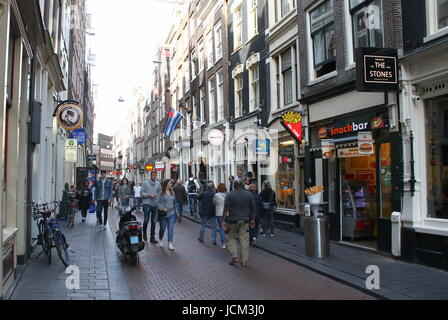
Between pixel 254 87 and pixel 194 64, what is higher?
pixel 194 64

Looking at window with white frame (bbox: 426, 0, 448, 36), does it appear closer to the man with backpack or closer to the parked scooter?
the parked scooter

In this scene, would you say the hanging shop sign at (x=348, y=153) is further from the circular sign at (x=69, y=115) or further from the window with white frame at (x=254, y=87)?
the circular sign at (x=69, y=115)

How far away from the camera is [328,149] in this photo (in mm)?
11539

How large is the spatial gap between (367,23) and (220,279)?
732 cm

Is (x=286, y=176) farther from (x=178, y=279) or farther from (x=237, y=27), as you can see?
(x=237, y=27)

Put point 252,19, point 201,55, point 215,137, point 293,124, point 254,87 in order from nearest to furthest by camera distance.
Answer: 1. point 293,124
2. point 254,87
3. point 252,19
4. point 215,137
5. point 201,55

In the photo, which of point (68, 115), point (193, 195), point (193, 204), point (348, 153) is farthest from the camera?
point (193, 195)

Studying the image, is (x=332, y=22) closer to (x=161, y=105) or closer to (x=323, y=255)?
(x=323, y=255)

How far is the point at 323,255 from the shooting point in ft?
30.0

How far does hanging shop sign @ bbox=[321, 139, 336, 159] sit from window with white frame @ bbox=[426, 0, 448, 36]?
3.94m

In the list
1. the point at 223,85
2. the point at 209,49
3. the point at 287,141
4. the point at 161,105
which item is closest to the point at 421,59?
the point at 287,141

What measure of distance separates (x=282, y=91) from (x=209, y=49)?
35.6 ft

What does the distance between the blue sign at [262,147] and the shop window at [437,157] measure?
24.4 feet

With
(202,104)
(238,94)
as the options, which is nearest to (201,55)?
(202,104)
